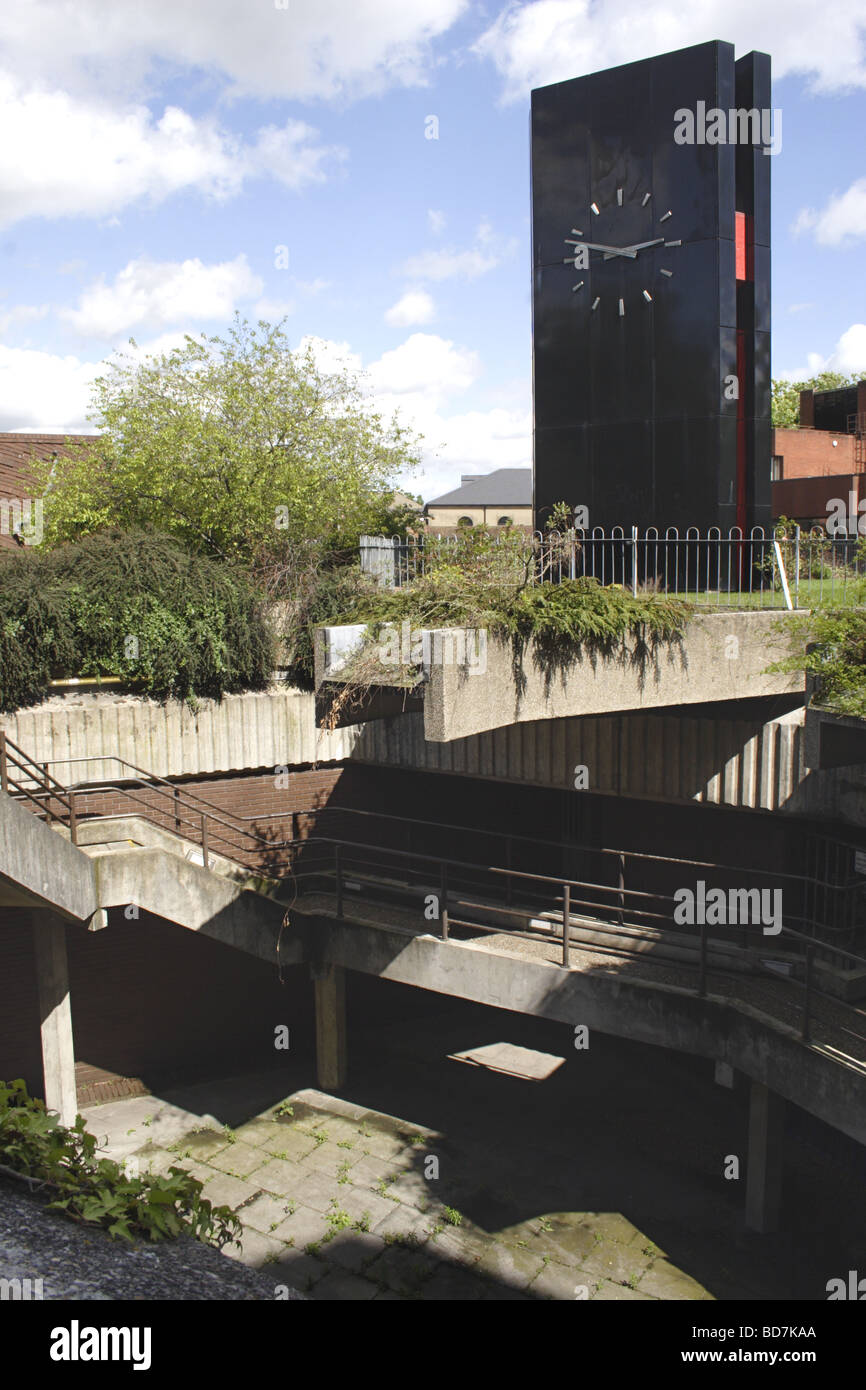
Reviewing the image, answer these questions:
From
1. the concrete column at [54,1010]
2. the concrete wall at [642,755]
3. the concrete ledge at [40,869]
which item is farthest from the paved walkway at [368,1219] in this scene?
the concrete wall at [642,755]

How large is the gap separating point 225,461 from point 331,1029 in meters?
7.77

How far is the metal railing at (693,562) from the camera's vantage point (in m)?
10.2

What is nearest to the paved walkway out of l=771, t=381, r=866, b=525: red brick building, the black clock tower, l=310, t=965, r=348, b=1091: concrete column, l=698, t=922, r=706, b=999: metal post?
l=310, t=965, r=348, b=1091: concrete column

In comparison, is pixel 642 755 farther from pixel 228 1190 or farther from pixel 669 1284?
pixel 228 1190

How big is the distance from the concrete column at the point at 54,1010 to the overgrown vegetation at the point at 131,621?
2635mm

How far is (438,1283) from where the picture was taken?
9008mm

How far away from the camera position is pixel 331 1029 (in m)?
12.6

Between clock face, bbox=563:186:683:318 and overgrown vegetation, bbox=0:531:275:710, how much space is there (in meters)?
6.00

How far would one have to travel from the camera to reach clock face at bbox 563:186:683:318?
12289mm

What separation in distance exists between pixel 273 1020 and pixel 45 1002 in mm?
3639

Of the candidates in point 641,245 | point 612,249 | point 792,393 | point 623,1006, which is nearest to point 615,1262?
point 623,1006

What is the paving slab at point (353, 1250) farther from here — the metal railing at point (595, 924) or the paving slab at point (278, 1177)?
the metal railing at point (595, 924)
